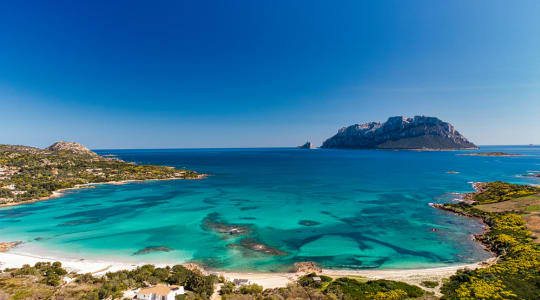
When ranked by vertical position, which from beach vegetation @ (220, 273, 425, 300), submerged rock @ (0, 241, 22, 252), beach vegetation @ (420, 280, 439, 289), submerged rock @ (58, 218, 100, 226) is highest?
beach vegetation @ (220, 273, 425, 300)

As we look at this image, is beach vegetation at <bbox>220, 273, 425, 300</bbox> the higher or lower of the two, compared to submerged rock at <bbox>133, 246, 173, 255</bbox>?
higher

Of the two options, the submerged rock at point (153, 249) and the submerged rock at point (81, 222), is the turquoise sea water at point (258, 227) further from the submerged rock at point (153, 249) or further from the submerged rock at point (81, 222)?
the submerged rock at point (153, 249)

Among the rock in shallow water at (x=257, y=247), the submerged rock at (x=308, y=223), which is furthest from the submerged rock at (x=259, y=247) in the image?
the submerged rock at (x=308, y=223)

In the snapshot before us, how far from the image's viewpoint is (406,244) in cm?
3619

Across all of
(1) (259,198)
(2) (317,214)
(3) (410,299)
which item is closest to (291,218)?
(2) (317,214)

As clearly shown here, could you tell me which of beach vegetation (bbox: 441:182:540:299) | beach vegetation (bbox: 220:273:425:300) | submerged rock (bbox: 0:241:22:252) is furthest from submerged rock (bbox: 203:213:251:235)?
beach vegetation (bbox: 441:182:540:299)

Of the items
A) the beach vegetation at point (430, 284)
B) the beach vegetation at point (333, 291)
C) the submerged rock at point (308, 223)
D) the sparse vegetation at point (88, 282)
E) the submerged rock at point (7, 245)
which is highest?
the sparse vegetation at point (88, 282)

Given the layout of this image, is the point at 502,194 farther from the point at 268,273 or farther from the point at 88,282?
the point at 88,282

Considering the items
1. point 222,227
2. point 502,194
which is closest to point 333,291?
point 222,227

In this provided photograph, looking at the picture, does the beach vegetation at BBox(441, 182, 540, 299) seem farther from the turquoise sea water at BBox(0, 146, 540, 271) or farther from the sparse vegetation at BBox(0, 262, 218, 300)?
the sparse vegetation at BBox(0, 262, 218, 300)

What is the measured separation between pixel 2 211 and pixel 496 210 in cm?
10979

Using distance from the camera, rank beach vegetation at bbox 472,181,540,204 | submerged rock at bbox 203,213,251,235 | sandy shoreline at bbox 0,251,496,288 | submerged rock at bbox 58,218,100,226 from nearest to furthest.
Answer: sandy shoreline at bbox 0,251,496,288, submerged rock at bbox 203,213,251,235, submerged rock at bbox 58,218,100,226, beach vegetation at bbox 472,181,540,204

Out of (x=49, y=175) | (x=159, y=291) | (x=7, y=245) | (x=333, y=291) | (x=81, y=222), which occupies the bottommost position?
(x=81, y=222)

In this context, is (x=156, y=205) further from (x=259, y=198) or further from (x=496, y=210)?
(x=496, y=210)
